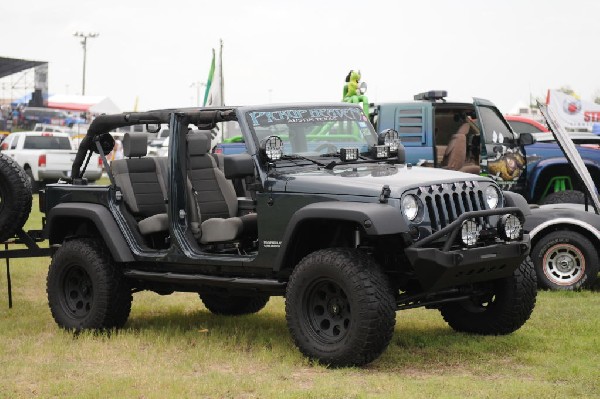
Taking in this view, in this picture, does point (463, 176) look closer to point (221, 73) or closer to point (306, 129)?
point (306, 129)

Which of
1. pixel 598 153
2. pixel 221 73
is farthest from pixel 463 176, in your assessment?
pixel 221 73

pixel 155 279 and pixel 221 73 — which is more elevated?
pixel 221 73

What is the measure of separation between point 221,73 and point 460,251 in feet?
50.5

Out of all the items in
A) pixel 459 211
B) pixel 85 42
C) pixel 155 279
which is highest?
pixel 85 42

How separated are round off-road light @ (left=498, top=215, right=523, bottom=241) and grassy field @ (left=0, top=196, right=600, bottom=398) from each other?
835 millimetres

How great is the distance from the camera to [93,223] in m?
8.94

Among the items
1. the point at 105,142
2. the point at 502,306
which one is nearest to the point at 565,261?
the point at 502,306

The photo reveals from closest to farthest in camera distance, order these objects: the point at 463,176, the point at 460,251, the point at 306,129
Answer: the point at 460,251 → the point at 463,176 → the point at 306,129

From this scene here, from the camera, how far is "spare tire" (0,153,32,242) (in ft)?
33.4

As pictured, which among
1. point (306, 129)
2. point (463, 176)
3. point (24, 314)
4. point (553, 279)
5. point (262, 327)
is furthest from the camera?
point (553, 279)

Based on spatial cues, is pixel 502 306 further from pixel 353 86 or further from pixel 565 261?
pixel 353 86

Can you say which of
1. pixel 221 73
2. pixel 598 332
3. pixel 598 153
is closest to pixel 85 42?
pixel 221 73

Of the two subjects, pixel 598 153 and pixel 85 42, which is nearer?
pixel 598 153

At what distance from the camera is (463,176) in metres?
7.66
